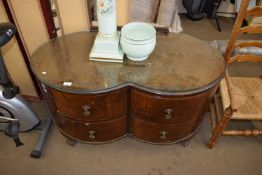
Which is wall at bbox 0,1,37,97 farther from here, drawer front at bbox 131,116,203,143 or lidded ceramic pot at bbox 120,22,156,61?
drawer front at bbox 131,116,203,143

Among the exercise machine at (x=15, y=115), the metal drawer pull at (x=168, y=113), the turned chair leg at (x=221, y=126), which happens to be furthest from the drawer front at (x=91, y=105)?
the turned chair leg at (x=221, y=126)

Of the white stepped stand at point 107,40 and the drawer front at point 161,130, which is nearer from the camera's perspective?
the white stepped stand at point 107,40

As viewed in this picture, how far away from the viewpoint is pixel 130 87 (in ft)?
3.79

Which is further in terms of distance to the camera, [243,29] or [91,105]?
[243,29]

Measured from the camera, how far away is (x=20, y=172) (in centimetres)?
146

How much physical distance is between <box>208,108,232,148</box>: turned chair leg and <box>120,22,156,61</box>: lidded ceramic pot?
22.9 inches

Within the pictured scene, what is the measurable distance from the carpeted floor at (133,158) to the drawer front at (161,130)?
0.64ft

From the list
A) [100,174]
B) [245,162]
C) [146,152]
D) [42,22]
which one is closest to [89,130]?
[100,174]

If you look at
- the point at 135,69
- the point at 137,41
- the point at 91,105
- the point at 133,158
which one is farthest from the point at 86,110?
the point at 133,158

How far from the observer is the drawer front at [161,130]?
1.33 metres

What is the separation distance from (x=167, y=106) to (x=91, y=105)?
394 millimetres

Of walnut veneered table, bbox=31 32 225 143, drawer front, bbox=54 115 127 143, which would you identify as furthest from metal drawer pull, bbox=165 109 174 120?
drawer front, bbox=54 115 127 143

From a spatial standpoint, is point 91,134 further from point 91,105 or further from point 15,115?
point 15,115

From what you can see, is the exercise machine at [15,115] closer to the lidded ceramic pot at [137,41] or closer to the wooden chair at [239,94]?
the lidded ceramic pot at [137,41]
